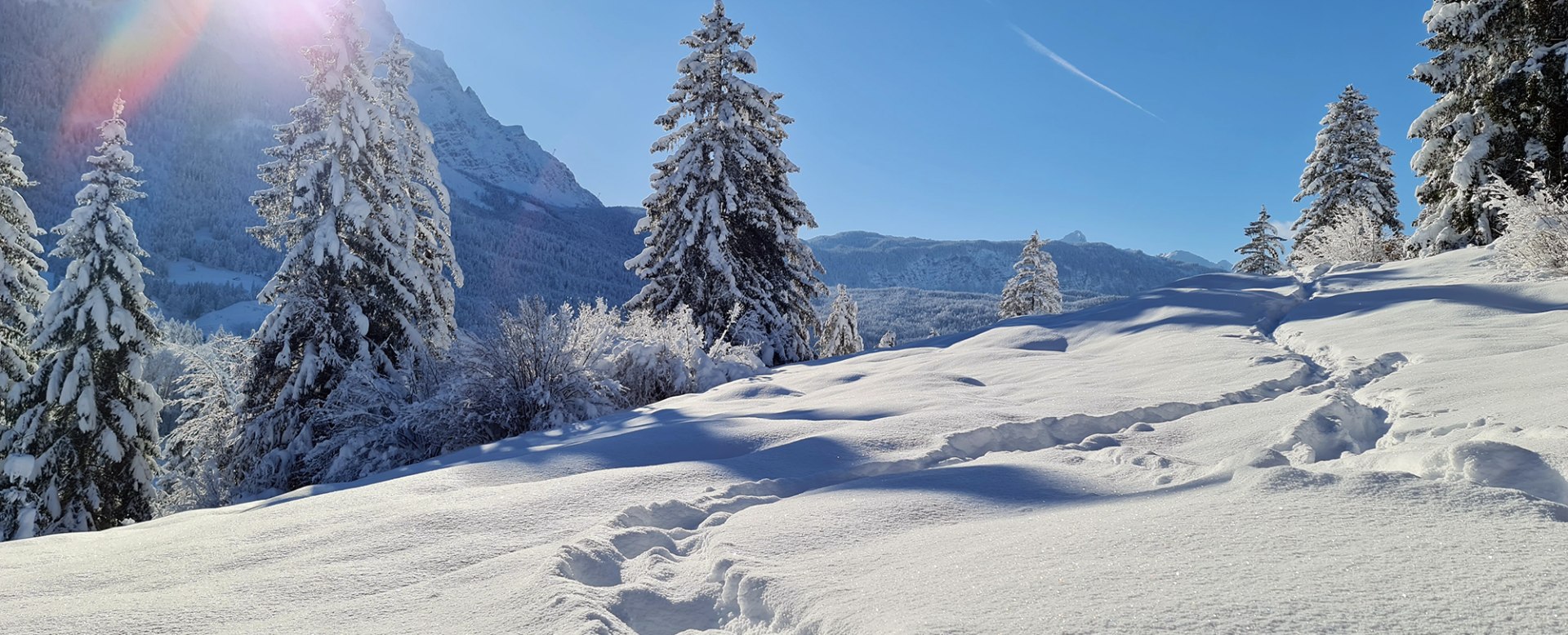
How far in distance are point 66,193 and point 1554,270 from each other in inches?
6578

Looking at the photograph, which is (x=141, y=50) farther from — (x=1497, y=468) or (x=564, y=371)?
(x=1497, y=468)

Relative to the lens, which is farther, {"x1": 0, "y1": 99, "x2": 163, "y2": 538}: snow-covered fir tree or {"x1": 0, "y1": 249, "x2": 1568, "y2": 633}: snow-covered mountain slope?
{"x1": 0, "y1": 99, "x2": 163, "y2": 538}: snow-covered fir tree

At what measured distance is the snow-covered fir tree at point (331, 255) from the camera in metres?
12.0

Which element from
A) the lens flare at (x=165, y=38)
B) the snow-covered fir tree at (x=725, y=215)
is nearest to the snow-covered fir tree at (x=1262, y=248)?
the snow-covered fir tree at (x=725, y=215)

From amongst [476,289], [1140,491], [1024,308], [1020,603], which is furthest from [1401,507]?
[476,289]

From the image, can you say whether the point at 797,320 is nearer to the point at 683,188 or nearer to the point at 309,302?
the point at 683,188

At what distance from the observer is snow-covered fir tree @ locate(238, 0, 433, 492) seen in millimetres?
11977

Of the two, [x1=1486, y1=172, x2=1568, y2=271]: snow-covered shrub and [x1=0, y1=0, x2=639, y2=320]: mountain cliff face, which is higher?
[x1=0, y1=0, x2=639, y2=320]: mountain cliff face

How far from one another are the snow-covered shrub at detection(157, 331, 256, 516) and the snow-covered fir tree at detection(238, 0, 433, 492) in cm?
44

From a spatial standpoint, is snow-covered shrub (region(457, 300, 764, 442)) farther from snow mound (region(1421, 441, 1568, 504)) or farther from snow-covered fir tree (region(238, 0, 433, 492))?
snow mound (region(1421, 441, 1568, 504))

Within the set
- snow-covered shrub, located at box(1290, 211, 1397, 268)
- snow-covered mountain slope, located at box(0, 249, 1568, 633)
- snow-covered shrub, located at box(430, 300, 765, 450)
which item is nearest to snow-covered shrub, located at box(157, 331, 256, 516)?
snow-covered shrub, located at box(430, 300, 765, 450)

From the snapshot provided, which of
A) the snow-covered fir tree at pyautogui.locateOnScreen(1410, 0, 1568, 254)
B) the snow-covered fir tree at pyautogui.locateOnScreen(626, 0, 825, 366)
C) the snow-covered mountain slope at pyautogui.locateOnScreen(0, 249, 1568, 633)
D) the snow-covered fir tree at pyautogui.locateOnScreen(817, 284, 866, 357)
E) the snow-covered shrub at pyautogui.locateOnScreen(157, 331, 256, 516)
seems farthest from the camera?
the snow-covered fir tree at pyautogui.locateOnScreen(817, 284, 866, 357)

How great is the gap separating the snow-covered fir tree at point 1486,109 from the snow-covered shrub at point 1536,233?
5.36m

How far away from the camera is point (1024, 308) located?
31859 millimetres
